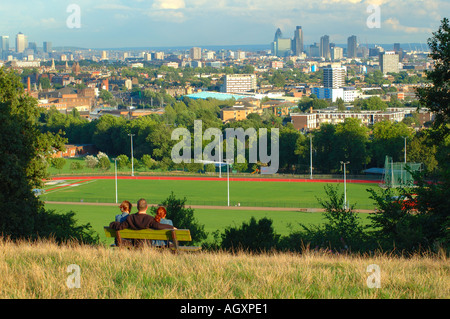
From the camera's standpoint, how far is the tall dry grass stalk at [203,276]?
16.3ft

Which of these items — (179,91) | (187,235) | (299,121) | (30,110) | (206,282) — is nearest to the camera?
(206,282)

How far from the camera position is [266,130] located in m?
49.1

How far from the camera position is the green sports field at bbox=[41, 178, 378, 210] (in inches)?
1184

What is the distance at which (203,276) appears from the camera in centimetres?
540

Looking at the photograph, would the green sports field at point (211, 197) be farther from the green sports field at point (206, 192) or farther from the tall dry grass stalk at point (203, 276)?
the tall dry grass stalk at point (203, 276)

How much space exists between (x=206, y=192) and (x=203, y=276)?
94.0 feet

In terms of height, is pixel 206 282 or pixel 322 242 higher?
pixel 206 282

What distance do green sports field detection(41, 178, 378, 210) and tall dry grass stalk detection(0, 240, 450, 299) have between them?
71.2 ft

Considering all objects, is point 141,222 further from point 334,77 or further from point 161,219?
point 334,77

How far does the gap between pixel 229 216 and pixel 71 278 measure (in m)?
20.8


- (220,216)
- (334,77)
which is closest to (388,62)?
(334,77)

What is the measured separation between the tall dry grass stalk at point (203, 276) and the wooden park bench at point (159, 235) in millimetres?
233

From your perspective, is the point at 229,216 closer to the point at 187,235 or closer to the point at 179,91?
the point at 187,235

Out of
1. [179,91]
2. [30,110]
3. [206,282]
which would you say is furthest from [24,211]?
[179,91]
